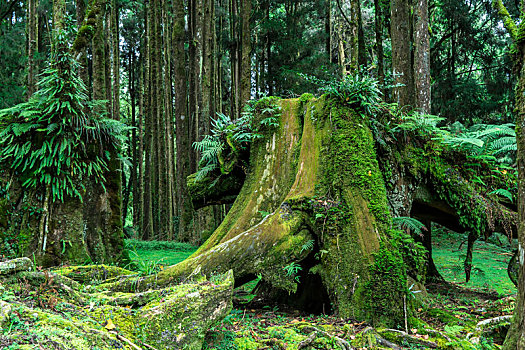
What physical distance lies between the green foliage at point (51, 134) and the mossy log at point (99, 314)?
2657 millimetres

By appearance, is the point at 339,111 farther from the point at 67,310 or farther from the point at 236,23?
the point at 236,23

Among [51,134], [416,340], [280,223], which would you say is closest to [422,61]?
[280,223]

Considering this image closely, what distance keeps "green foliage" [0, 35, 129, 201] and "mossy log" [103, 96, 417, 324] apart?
2422mm

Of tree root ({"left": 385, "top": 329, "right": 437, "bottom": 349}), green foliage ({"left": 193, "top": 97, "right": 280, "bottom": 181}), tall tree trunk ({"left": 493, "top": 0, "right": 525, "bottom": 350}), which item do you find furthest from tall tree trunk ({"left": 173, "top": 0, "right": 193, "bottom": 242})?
tall tree trunk ({"left": 493, "top": 0, "right": 525, "bottom": 350})

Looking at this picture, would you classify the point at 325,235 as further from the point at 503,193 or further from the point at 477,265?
the point at 477,265

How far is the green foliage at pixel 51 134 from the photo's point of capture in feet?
17.1

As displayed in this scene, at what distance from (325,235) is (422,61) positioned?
6.60m

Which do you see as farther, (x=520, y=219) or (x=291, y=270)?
(x=291, y=270)

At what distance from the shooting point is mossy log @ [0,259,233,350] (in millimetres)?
1979

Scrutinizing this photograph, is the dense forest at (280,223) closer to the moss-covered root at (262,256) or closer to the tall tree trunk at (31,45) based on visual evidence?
the moss-covered root at (262,256)

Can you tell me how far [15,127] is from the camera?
5.18 metres

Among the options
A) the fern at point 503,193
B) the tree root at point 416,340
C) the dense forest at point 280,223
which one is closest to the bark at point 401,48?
the dense forest at point 280,223

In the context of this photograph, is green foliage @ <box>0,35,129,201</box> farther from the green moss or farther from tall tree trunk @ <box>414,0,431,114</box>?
tall tree trunk @ <box>414,0,431,114</box>

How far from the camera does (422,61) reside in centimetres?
896
